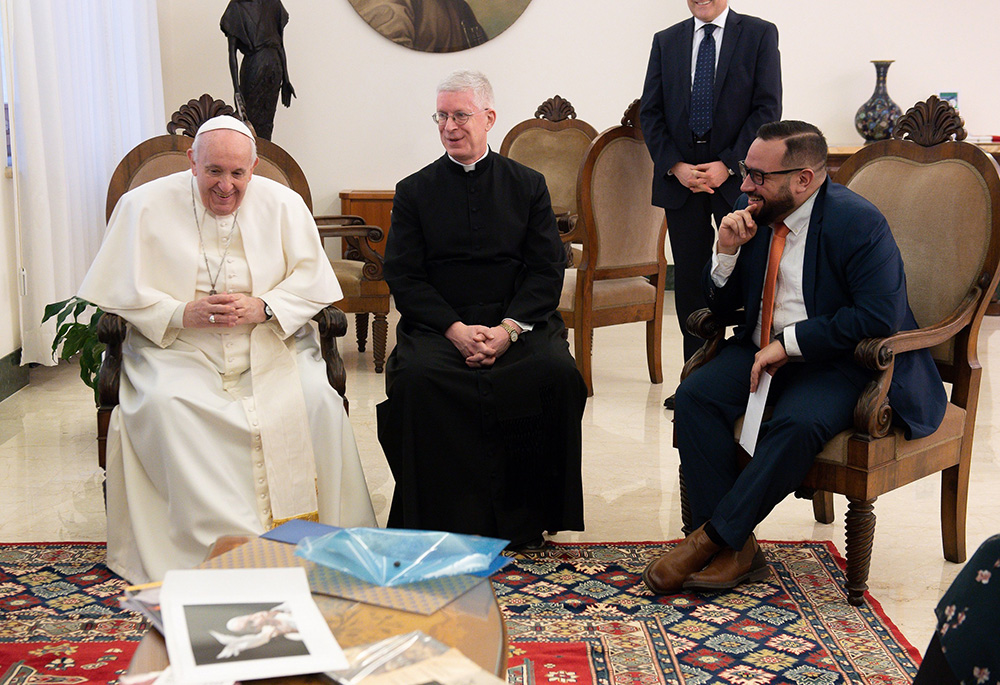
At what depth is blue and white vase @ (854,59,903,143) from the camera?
7363 millimetres

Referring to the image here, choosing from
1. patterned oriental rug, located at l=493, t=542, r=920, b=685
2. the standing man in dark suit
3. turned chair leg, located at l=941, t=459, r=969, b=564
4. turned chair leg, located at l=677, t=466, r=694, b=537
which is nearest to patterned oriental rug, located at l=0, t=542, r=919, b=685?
patterned oriental rug, located at l=493, t=542, r=920, b=685

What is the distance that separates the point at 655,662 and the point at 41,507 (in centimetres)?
229

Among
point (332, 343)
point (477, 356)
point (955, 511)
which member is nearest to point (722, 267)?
point (477, 356)

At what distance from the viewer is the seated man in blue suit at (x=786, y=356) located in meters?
2.86

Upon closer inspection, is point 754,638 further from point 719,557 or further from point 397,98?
point 397,98

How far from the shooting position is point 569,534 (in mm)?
3453

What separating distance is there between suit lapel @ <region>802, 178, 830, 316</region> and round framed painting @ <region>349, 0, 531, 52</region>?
5.20m

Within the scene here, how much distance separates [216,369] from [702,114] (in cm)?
256

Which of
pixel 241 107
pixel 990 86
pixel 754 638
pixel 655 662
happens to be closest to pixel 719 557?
pixel 754 638

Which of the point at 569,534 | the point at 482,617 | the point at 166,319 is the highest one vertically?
the point at 166,319

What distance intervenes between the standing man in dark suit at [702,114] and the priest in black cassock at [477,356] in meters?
1.36

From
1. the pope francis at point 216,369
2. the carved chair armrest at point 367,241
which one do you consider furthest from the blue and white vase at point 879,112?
the pope francis at point 216,369

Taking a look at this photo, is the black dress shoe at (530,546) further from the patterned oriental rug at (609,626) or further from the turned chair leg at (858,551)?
the turned chair leg at (858,551)

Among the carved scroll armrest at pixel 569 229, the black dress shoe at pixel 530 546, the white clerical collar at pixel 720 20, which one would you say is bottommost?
the black dress shoe at pixel 530 546
